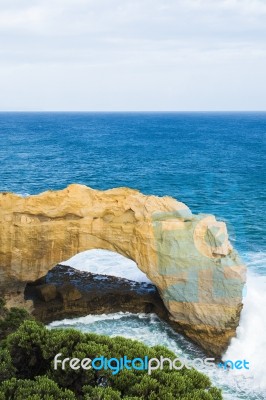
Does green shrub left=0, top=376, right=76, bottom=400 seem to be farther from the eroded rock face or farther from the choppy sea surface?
the eroded rock face

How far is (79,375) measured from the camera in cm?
1066

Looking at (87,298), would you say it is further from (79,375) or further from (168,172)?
(168,172)

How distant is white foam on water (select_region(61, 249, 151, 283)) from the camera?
2517 centimetres

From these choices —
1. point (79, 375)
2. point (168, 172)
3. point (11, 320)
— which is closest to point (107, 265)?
point (11, 320)

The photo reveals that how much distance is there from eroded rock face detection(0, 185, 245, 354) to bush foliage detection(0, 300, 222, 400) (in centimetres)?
807

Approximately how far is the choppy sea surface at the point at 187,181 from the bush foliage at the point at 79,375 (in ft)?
23.9

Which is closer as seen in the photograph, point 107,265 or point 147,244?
point 147,244

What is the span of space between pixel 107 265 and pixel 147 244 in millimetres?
7187

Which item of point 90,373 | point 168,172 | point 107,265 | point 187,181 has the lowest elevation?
point 107,265

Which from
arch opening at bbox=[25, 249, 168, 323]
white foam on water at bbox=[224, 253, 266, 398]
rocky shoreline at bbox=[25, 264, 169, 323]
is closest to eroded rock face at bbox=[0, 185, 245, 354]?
white foam on water at bbox=[224, 253, 266, 398]

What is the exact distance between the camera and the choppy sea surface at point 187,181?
1969cm

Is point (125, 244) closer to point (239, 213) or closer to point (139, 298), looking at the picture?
point (139, 298)

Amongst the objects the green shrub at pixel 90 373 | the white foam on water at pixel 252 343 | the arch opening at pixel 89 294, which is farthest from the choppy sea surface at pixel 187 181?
Answer: the green shrub at pixel 90 373

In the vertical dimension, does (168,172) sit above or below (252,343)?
above
